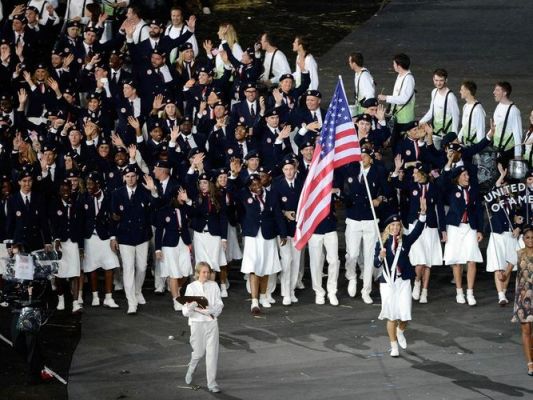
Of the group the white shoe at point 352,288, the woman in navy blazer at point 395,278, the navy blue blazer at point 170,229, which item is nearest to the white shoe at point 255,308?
the navy blue blazer at point 170,229

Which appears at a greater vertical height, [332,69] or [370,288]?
[332,69]

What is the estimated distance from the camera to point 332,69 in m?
32.7

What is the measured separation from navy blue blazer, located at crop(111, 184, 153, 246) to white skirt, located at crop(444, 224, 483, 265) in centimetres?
449

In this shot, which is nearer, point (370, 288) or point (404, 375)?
point (404, 375)

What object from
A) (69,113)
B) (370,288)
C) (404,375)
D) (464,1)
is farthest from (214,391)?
(464,1)

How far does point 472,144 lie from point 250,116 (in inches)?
147

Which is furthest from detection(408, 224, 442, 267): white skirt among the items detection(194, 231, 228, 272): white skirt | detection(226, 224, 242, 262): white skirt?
detection(194, 231, 228, 272): white skirt

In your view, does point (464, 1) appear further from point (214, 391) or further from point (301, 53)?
point (214, 391)

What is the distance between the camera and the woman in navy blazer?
20.9 metres

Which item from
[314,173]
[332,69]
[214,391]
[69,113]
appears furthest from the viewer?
[332,69]

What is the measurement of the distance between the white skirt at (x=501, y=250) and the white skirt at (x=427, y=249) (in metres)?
0.77

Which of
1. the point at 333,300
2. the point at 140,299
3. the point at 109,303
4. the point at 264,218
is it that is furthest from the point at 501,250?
the point at 109,303

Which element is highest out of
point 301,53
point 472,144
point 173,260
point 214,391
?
point 301,53

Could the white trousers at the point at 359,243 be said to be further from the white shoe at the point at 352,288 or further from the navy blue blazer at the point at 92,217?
the navy blue blazer at the point at 92,217
